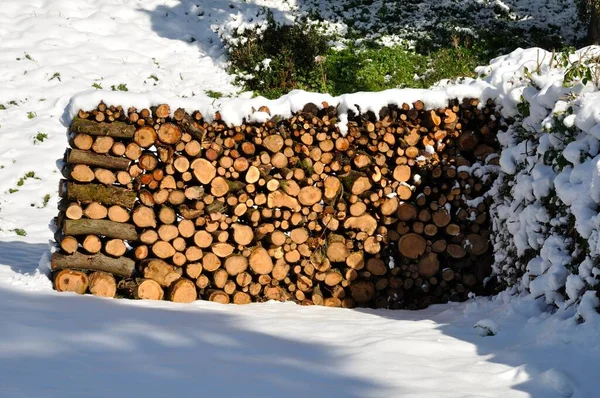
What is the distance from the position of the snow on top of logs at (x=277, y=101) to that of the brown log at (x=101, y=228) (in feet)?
2.57

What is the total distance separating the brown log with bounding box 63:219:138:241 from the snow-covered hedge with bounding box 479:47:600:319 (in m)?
2.89

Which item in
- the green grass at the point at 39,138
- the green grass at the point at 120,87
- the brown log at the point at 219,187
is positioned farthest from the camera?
the green grass at the point at 120,87

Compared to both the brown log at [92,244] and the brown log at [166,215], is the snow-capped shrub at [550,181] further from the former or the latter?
the brown log at [92,244]

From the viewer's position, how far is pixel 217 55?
447 inches

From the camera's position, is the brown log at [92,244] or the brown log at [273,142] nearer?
the brown log at [92,244]

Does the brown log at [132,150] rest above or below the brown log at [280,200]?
above

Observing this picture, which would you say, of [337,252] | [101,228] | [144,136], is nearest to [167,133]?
→ [144,136]

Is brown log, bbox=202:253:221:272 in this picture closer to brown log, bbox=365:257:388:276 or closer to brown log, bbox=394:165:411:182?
brown log, bbox=365:257:388:276

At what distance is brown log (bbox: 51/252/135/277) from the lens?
15.4ft

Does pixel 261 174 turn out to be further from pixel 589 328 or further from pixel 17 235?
pixel 17 235

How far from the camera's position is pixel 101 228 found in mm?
4711

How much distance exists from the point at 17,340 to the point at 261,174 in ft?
7.72

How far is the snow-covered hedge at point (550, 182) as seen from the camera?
3.47 metres

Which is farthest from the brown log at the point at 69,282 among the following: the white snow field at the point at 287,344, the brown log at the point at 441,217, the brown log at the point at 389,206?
the brown log at the point at 441,217
